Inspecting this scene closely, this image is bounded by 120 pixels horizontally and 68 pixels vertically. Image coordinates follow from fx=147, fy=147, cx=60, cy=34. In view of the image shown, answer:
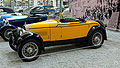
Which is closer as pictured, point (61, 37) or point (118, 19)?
point (61, 37)

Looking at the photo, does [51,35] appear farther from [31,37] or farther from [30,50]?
[30,50]

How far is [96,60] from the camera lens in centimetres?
392

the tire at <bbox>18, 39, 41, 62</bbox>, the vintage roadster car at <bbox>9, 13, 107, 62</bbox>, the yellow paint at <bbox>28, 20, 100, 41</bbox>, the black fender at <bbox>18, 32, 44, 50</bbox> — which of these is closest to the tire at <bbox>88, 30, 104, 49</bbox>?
the vintage roadster car at <bbox>9, 13, 107, 62</bbox>

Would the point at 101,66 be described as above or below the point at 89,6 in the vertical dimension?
below

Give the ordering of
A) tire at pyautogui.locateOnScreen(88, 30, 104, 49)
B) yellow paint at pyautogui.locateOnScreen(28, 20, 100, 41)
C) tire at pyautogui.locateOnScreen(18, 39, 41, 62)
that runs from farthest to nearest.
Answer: tire at pyautogui.locateOnScreen(88, 30, 104, 49), yellow paint at pyautogui.locateOnScreen(28, 20, 100, 41), tire at pyautogui.locateOnScreen(18, 39, 41, 62)

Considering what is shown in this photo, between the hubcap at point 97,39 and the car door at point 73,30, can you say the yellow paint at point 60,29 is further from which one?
the hubcap at point 97,39

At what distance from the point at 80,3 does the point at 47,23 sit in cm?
965

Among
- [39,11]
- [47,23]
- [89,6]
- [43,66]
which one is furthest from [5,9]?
[43,66]

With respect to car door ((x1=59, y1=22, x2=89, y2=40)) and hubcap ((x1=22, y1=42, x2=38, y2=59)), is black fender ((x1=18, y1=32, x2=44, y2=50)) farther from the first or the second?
car door ((x1=59, y1=22, x2=89, y2=40))

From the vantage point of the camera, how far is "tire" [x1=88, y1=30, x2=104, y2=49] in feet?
16.3

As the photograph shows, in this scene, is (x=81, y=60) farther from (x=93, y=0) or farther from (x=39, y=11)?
(x=39, y=11)

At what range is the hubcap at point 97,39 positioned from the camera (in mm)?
5036

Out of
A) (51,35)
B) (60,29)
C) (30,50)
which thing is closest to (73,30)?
(60,29)

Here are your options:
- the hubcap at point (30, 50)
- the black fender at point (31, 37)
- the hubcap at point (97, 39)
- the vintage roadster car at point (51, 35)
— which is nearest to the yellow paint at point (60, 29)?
the vintage roadster car at point (51, 35)
